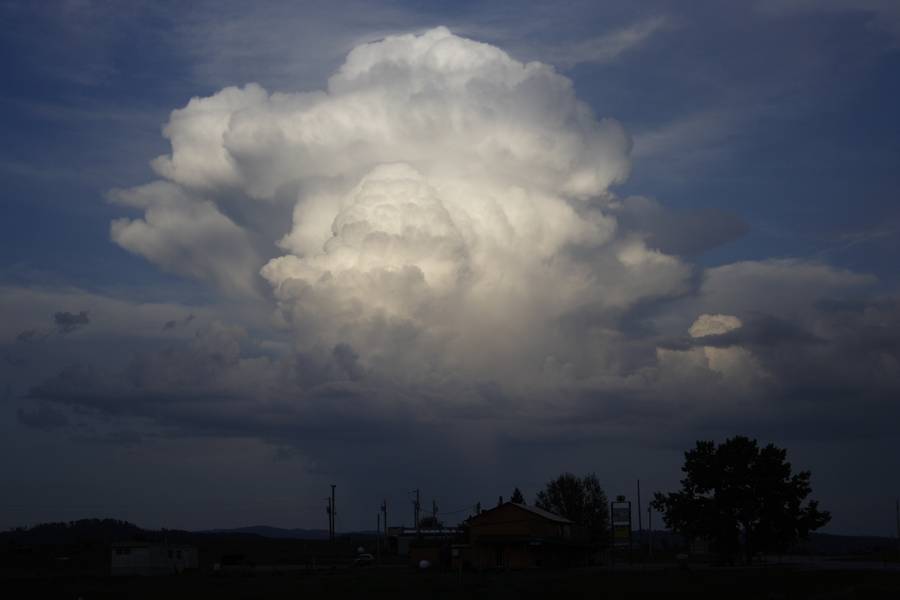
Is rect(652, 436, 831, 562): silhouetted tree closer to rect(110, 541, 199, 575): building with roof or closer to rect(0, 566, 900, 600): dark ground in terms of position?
rect(0, 566, 900, 600): dark ground

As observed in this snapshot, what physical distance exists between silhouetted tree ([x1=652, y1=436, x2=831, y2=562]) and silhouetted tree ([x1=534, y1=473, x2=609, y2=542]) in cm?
5843

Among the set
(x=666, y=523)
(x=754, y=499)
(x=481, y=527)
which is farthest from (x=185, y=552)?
(x=754, y=499)

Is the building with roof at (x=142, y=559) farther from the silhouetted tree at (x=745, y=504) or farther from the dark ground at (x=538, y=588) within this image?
the silhouetted tree at (x=745, y=504)

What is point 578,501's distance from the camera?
17162cm

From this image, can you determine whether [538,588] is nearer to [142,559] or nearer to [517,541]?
[517,541]

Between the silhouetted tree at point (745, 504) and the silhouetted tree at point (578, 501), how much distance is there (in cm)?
5843

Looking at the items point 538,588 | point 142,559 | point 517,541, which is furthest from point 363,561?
point 538,588

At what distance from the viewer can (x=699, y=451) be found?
111500 mm

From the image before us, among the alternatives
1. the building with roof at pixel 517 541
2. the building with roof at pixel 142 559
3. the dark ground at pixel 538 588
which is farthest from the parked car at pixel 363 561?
the dark ground at pixel 538 588

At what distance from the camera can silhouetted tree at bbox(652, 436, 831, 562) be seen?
4264 inches

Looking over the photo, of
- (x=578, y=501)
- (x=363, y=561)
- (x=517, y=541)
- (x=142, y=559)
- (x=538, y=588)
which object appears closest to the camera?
(x=538, y=588)

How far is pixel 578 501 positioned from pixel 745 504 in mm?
65056

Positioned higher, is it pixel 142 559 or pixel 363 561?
pixel 142 559

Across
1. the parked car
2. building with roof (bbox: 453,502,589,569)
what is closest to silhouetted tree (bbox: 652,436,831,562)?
building with roof (bbox: 453,502,589,569)
